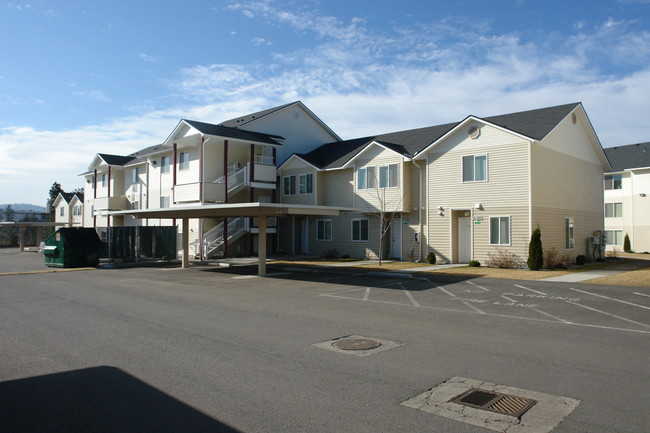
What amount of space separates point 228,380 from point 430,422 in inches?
105

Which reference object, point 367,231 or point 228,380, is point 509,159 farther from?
point 228,380

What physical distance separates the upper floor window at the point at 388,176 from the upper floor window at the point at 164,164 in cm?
1758

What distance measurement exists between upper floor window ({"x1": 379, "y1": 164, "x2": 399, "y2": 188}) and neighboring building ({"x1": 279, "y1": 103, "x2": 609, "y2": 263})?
0.06 meters

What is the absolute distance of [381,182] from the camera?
2814cm

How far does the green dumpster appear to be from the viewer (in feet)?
84.7

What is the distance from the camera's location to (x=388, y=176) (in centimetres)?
2784

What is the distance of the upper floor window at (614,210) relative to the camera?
134 ft

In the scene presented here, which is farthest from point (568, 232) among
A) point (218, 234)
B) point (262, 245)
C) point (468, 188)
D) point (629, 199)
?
point (218, 234)

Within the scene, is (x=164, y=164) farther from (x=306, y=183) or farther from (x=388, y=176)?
(x=388, y=176)

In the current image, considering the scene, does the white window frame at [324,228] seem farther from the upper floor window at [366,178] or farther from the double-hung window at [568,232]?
the double-hung window at [568,232]

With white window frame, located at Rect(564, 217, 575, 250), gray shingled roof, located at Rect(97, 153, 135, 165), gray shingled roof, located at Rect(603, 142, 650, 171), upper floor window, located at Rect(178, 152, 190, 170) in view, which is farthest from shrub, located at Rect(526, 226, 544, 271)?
gray shingled roof, located at Rect(97, 153, 135, 165)

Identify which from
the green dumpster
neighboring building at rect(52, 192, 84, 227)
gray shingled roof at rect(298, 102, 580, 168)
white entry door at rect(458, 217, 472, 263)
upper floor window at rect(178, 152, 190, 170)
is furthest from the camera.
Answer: neighboring building at rect(52, 192, 84, 227)

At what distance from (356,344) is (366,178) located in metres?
21.0

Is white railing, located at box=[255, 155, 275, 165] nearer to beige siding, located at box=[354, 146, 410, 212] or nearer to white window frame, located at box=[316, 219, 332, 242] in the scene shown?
white window frame, located at box=[316, 219, 332, 242]
